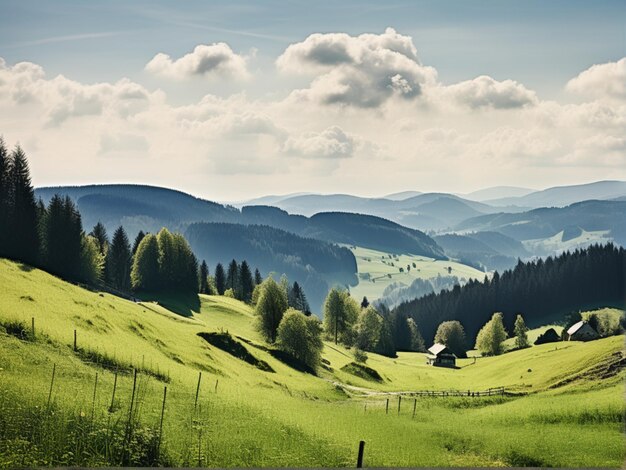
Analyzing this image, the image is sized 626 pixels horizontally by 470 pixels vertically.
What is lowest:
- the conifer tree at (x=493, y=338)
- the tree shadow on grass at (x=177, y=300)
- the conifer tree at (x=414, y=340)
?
the conifer tree at (x=414, y=340)

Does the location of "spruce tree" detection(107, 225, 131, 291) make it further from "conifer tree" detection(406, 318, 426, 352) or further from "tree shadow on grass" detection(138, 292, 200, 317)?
"conifer tree" detection(406, 318, 426, 352)

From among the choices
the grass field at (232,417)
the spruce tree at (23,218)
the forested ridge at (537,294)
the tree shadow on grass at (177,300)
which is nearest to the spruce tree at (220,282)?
the tree shadow on grass at (177,300)

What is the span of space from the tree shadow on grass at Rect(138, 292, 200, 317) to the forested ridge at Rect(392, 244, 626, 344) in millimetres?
86541

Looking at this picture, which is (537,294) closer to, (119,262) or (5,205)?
(119,262)

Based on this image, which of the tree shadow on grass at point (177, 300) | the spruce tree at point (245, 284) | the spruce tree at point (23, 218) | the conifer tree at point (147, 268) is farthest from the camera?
the spruce tree at point (245, 284)

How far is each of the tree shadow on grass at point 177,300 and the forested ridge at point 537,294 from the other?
284ft

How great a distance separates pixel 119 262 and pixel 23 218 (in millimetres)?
44246

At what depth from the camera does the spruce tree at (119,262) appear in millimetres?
107094

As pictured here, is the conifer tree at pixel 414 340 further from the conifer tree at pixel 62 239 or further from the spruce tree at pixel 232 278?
the conifer tree at pixel 62 239

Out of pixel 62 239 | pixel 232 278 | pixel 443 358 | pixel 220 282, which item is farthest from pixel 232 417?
pixel 232 278

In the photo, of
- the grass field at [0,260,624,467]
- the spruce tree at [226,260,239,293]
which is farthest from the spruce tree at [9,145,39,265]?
the spruce tree at [226,260,239,293]

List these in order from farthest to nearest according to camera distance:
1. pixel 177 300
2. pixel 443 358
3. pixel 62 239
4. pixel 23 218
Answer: pixel 443 358 → pixel 177 300 → pixel 62 239 → pixel 23 218

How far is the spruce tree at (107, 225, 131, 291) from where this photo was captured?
4216 inches

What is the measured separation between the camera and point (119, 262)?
109 metres
